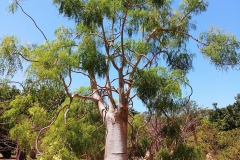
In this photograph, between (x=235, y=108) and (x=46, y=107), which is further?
(x=235, y=108)

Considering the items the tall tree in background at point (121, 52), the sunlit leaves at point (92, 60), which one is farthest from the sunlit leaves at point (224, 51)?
the sunlit leaves at point (92, 60)

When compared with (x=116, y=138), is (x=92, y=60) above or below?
above

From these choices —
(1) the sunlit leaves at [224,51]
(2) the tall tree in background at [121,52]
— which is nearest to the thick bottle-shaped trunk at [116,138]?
(2) the tall tree in background at [121,52]

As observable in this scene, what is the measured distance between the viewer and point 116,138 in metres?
3.13

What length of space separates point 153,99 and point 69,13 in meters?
1.45

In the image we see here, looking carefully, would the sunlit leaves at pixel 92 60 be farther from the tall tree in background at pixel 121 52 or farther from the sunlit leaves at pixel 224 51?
the sunlit leaves at pixel 224 51

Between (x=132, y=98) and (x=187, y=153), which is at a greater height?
(x=132, y=98)


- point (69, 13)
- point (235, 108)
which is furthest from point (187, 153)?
point (235, 108)

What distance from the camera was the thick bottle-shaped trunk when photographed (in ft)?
10.1

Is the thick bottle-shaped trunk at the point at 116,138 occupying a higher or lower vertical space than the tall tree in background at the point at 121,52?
lower

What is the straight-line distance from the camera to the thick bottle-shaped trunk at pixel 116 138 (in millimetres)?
3074

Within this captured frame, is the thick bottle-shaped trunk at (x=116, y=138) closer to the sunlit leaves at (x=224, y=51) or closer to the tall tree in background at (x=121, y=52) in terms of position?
the tall tree in background at (x=121, y=52)

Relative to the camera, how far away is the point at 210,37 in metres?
3.53

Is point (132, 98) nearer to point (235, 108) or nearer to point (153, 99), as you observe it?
point (153, 99)
